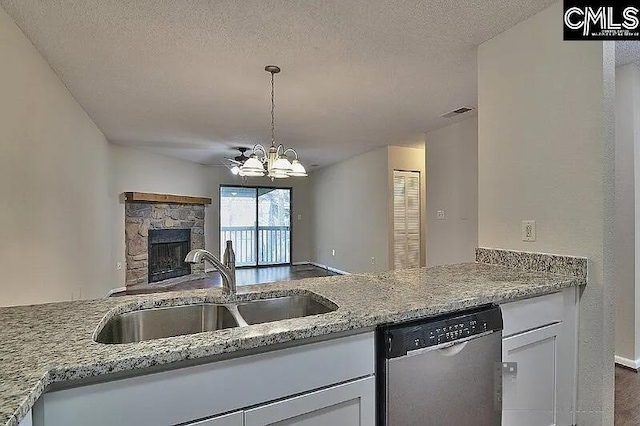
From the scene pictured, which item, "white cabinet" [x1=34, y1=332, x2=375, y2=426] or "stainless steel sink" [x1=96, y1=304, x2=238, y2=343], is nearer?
"white cabinet" [x1=34, y1=332, x2=375, y2=426]

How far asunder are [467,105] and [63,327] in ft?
12.6

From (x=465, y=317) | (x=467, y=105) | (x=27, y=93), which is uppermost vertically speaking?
(x=467, y=105)

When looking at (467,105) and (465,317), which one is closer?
(465,317)

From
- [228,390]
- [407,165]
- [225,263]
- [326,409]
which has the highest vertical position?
[407,165]

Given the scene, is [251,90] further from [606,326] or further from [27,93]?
[606,326]

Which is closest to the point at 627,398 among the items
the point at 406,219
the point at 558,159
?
the point at 558,159

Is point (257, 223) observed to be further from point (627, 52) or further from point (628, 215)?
point (627, 52)

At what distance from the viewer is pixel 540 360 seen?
1.61m

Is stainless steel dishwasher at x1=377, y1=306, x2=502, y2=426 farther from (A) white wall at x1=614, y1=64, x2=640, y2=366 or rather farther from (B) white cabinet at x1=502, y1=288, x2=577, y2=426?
(A) white wall at x1=614, y1=64, x2=640, y2=366

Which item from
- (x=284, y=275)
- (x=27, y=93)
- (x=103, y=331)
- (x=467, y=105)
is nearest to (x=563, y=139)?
(x=467, y=105)

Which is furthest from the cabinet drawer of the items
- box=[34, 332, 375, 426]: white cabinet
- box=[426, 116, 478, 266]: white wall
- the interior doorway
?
the interior doorway

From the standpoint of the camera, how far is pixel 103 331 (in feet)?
3.91

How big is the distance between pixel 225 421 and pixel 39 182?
8.28 ft

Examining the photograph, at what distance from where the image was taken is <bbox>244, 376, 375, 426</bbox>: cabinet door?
972 millimetres
